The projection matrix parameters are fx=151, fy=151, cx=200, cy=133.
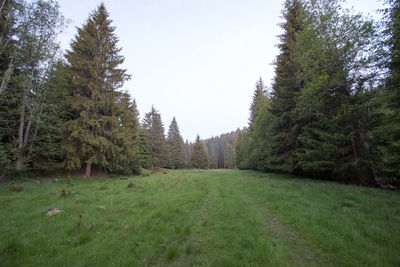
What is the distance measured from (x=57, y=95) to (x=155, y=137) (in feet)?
74.2

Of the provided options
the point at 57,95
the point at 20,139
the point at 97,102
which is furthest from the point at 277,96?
the point at 20,139

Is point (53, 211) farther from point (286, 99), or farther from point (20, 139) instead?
point (286, 99)

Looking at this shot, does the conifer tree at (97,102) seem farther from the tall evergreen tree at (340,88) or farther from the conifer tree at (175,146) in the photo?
the conifer tree at (175,146)

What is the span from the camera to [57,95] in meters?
13.2

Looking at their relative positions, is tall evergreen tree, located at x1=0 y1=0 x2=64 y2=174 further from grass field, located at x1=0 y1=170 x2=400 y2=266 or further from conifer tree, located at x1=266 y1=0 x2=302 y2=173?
conifer tree, located at x1=266 y1=0 x2=302 y2=173

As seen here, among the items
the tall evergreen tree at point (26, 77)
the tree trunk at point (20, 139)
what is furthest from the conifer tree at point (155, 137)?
the tree trunk at point (20, 139)

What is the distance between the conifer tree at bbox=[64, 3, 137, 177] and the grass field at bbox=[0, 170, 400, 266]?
7.53 m

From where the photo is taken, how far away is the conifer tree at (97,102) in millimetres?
13828

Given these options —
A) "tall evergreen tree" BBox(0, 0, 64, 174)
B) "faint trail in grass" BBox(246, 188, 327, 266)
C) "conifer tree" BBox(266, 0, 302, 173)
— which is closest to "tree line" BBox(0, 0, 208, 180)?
"tall evergreen tree" BBox(0, 0, 64, 174)

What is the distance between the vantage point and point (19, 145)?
1105cm

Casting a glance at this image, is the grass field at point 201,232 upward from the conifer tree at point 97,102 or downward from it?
downward

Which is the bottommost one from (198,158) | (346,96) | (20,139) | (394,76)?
(198,158)

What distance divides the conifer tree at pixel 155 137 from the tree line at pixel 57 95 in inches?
595

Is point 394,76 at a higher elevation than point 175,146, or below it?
higher
